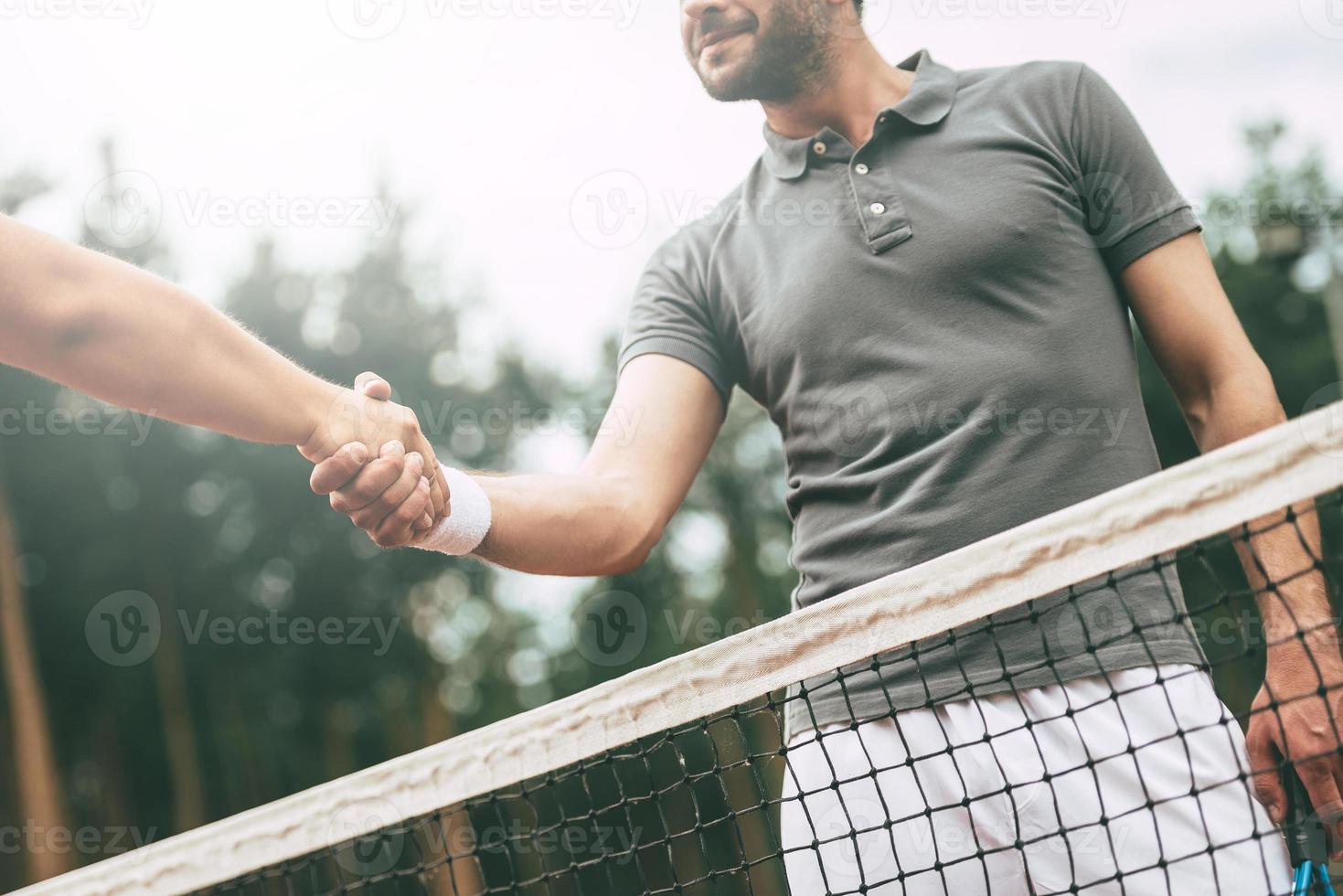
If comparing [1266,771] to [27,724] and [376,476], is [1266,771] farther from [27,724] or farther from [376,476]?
[27,724]

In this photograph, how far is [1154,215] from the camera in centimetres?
225

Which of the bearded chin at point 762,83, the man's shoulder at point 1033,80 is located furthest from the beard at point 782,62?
the man's shoulder at point 1033,80

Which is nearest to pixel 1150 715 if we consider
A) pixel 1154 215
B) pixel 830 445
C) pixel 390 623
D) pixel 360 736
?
pixel 830 445

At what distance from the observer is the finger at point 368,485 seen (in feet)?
7.54

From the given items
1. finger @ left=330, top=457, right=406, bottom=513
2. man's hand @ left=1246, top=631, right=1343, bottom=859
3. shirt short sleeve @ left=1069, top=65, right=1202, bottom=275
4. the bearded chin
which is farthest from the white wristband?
man's hand @ left=1246, top=631, right=1343, bottom=859

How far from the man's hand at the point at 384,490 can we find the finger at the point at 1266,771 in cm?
154

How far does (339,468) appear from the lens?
7.44 feet

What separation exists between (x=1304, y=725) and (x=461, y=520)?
5.12 ft

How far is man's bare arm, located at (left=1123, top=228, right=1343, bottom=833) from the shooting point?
1891 mm

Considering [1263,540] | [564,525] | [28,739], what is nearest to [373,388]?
[564,525]

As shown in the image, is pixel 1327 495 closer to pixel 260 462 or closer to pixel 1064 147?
pixel 1064 147

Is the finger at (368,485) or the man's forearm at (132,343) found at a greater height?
the man's forearm at (132,343)

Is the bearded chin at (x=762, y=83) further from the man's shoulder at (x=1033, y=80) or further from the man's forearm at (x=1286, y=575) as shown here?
the man's forearm at (x=1286, y=575)

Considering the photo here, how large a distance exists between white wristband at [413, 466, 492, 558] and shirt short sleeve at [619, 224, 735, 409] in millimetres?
497
